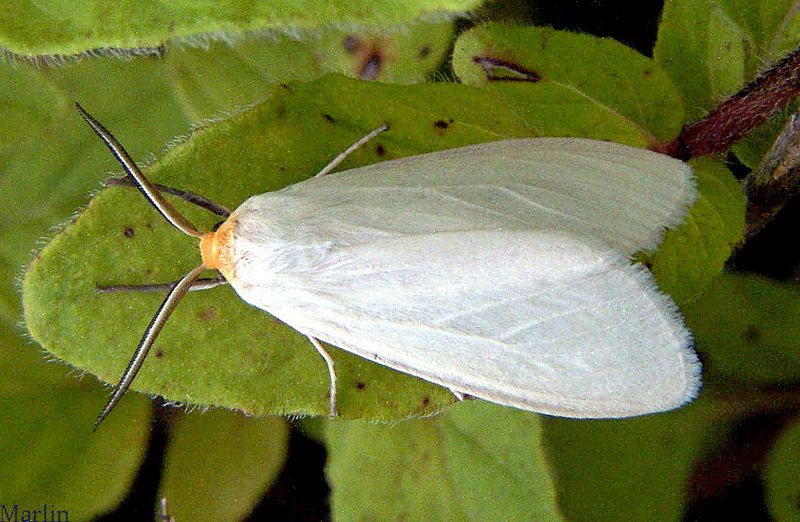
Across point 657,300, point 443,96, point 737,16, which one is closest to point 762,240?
point 737,16

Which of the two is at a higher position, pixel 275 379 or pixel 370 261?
pixel 370 261

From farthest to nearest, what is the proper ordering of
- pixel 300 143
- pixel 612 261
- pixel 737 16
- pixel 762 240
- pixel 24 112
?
pixel 24 112
pixel 762 240
pixel 737 16
pixel 300 143
pixel 612 261

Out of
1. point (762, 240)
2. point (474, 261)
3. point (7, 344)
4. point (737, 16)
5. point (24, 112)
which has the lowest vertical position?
point (7, 344)

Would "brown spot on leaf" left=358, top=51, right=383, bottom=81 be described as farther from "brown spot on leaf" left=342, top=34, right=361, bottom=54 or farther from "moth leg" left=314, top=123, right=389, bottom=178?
"moth leg" left=314, top=123, right=389, bottom=178

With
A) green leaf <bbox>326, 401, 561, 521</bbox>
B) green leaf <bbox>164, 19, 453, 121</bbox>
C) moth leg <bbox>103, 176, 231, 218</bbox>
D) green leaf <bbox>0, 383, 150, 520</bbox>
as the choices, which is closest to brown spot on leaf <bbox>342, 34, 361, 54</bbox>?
green leaf <bbox>164, 19, 453, 121</bbox>

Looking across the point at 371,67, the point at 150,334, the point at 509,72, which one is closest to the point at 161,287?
the point at 150,334

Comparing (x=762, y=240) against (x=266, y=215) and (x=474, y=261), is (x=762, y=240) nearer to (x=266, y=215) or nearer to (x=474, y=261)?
(x=474, y=261)
